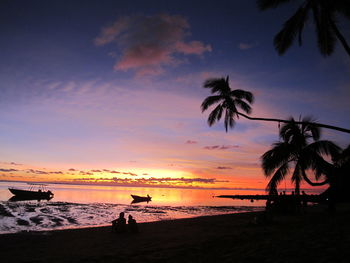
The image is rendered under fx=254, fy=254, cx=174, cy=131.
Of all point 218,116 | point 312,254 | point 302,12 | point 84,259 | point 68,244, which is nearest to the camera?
point 312,254

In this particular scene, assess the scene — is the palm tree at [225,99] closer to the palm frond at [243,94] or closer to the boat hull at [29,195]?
the palm frond at [243,94]

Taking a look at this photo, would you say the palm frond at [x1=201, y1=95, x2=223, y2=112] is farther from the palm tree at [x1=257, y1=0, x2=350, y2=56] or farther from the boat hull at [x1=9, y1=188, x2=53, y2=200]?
the boat hull at [x1=9, y1=188, x2=53, y2=200]

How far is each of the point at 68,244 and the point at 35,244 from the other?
5.26 ft

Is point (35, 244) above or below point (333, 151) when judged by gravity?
below

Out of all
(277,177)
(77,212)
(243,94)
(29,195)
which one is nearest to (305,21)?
(243,94)

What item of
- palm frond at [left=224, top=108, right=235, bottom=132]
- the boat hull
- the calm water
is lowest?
the boat hull

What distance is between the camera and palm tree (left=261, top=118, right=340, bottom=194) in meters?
18.0

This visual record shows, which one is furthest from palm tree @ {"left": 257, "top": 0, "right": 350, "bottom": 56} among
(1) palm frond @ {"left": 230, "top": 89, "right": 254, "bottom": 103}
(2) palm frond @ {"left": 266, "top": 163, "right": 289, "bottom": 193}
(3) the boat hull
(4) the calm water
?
(3) the boat hull

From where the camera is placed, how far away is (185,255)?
7.65m

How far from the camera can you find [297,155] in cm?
1950

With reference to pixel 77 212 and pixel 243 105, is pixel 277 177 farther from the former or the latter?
pixel 77 212

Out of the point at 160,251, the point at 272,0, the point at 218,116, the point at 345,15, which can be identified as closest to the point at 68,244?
the point at 160,251

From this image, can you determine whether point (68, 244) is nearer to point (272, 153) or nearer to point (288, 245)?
point (288, 245)

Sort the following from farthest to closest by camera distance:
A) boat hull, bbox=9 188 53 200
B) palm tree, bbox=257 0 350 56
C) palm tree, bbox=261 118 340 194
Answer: boat hull, bbox=9 188 53 200
palm tree, bbox=261 118 340 194
palm tree, bbox=257 0 350 56
